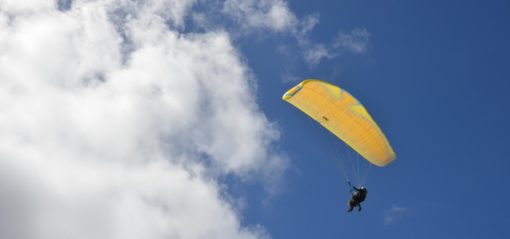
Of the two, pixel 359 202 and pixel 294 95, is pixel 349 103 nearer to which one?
pixel 294 95

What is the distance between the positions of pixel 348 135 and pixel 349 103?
87.3 inches

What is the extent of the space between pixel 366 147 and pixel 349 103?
307cm

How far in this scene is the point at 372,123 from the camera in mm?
48156

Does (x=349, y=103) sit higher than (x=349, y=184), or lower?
higher

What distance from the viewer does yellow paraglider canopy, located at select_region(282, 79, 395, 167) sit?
4791cm

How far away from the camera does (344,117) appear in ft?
159

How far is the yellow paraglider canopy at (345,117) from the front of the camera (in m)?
47.9

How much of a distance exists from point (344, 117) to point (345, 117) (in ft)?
0.22

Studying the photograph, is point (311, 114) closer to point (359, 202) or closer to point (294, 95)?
point (294, 95)

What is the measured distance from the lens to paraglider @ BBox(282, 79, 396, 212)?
47875 mm

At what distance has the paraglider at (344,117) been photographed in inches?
1885

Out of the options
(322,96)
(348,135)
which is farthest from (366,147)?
(322,96)

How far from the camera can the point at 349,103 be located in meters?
48.1

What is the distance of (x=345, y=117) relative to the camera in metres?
48.5
